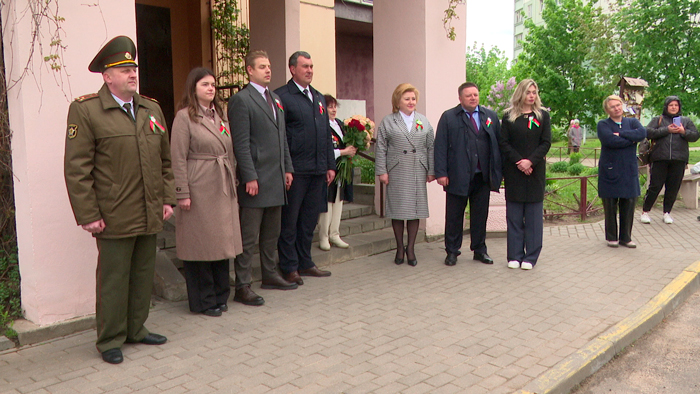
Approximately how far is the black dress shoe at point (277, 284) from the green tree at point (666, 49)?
17358 mm

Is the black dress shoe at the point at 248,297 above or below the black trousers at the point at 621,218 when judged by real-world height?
below

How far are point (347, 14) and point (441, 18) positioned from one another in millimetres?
6276

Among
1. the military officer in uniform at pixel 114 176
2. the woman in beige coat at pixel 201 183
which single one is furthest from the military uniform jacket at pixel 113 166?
the woman in beige coat at pixel 201 183

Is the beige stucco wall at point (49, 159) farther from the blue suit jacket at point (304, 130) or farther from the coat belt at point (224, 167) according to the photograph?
the blue suit jacket at point (304, 130)

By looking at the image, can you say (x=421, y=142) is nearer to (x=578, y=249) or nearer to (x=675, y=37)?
(x=578, y=249)

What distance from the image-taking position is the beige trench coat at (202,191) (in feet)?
16.5

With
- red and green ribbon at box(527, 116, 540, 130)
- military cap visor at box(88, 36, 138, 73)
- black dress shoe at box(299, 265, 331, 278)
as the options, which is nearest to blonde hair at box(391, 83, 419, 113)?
red and green ribbon at box(527, 116, 540, 130)

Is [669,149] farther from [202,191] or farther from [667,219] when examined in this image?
[202,191]

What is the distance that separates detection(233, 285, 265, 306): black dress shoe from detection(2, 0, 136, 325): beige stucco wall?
4.29 ft

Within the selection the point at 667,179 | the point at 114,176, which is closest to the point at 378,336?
the point at 114,176

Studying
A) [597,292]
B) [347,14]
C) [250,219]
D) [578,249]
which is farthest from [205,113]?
[347,14]

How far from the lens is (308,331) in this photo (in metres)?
4.89

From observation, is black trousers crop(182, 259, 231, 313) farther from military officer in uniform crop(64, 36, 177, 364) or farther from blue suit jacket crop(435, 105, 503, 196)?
blue suit jacket crop(435, 105, 503, 196)

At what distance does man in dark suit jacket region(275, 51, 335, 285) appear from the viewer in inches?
244
